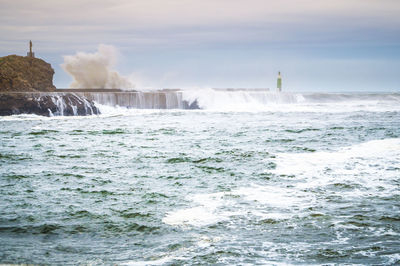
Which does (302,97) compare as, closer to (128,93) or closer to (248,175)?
(128,93)

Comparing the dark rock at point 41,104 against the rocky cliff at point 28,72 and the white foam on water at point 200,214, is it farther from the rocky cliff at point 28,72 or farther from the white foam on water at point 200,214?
the white foam on water at point 200,214

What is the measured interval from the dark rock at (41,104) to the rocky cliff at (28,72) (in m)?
5.61

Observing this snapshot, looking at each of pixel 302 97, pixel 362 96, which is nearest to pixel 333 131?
pixel 302 97

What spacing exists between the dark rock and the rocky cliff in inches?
221

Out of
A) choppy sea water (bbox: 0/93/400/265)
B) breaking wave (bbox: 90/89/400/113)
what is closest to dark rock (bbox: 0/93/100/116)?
breaking wave (bbox: 90/89/400/113)

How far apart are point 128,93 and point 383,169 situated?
28090 mm

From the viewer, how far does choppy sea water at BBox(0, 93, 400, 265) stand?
462 centimetres

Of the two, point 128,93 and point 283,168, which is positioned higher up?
point 128,93

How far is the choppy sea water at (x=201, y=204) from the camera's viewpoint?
15.2ft

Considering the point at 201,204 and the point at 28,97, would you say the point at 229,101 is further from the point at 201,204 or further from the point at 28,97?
the point at 201,204

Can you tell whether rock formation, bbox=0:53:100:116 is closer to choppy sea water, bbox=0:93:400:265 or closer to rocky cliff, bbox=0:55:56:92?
rocky cliff, bbox=0:55:56:92

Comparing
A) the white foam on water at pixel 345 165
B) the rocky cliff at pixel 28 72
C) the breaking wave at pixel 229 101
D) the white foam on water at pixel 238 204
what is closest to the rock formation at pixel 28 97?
the rocky cliff at pixel 28 72

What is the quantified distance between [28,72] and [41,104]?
469 inches

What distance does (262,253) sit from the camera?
14.9ft
